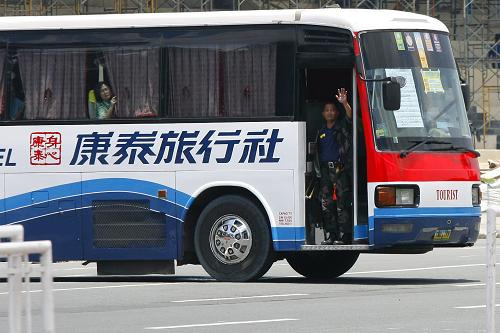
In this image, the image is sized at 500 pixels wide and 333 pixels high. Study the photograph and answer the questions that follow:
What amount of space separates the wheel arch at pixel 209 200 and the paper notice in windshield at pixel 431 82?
2.25m

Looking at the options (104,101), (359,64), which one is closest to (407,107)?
(359,64)

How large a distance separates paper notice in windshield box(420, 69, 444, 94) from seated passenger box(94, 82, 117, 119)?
3.60 m

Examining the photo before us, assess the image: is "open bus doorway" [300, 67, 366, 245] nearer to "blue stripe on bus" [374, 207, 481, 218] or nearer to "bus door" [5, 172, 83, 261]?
"blue stripe on bus" [374, 207, 481, 218]

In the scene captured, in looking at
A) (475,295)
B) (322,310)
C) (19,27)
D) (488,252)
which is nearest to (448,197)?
(475,295)

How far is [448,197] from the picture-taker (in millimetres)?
16906

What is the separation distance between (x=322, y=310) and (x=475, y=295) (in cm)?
225

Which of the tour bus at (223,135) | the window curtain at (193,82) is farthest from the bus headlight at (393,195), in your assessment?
the window curtain at (193,82)

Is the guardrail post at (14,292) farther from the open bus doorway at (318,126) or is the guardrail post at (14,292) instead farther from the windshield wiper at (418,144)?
the open bus doorway at (318,126)

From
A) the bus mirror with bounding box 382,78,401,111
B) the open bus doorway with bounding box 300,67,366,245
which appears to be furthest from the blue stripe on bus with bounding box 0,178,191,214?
the bus mirror with bounding box 382,78,401,111

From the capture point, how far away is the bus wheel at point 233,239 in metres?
17.2

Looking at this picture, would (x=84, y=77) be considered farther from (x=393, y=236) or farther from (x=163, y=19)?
(x=393, y=236)

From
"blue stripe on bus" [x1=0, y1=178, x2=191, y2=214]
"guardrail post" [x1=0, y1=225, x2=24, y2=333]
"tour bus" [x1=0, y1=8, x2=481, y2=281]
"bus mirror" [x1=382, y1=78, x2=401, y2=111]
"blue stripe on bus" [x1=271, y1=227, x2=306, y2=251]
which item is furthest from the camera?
"blue stripe on bus" [x1=0, y1=178, x2=191, y2=214]

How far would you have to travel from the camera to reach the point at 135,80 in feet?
58.3

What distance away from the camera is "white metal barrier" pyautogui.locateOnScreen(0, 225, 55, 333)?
6.58m
